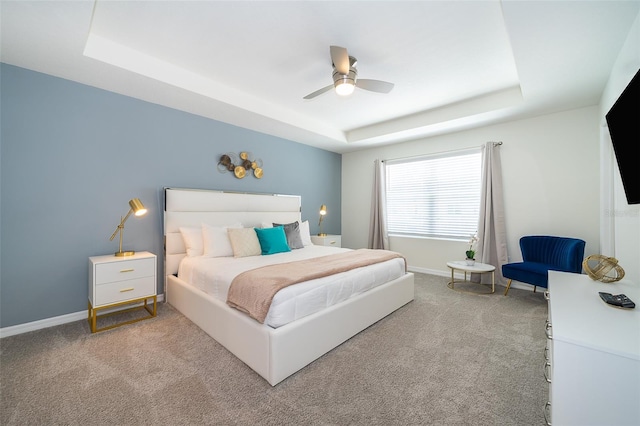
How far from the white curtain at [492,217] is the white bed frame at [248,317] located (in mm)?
1662

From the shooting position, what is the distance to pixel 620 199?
2.40 meters

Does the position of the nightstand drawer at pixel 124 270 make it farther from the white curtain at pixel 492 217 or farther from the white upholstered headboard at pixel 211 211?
the white curtain at pixel 492 217

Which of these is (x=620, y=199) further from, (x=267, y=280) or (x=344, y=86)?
(x=267, y=280)

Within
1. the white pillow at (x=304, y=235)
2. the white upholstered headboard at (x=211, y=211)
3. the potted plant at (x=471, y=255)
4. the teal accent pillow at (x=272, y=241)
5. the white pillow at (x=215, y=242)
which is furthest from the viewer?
the white pillow at (x=304, y=235)

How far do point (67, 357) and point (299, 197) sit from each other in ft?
12.1

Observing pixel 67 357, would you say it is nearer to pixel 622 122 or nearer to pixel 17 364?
pixel 17 364

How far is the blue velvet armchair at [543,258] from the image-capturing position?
3.15 metres

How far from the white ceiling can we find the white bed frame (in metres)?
1.33

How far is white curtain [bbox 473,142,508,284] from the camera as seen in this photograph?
4062 millimetres

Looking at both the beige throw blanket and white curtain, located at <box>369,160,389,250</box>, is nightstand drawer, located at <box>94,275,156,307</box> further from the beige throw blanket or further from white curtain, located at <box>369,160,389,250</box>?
white curtain, located at <box>369,160,389,250</box>

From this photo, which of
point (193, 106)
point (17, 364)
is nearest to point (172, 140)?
point (193, 106)

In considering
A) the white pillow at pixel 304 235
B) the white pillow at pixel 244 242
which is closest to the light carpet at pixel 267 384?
the white pillow at pixel 244 242

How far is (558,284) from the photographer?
181 cm

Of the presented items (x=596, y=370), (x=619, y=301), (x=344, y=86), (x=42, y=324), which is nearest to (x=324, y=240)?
(x=344, y=86)
